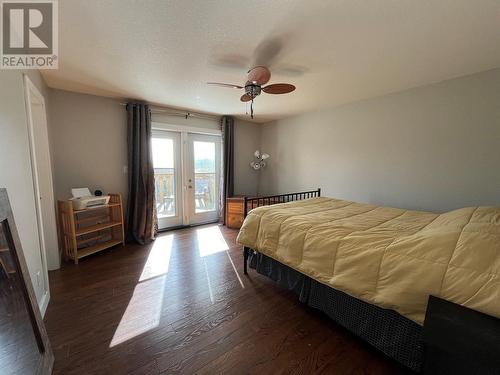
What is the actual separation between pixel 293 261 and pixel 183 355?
3.29 ft

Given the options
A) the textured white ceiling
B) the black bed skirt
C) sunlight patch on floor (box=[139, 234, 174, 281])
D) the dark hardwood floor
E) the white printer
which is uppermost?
the textured white ceiling

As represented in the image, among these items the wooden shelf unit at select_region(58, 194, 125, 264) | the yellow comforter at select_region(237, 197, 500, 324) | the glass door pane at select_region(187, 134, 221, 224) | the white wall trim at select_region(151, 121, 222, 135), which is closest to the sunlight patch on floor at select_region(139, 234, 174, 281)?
the wooden shelf unit at select_region(58, 194, 125, 264)

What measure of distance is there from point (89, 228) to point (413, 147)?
4459 millimetres

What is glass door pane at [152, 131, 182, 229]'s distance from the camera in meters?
3.70

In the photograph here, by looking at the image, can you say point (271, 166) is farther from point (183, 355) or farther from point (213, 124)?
point (183, 355)

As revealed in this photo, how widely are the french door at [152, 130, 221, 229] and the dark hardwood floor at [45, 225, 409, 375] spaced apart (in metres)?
1.58

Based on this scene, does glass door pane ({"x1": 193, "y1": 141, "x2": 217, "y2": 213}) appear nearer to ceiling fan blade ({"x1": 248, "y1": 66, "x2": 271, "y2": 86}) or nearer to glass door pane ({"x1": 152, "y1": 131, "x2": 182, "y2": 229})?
glass door pane ({"x1": 152, "y1": 131, "x2": 182, "y2": 229})

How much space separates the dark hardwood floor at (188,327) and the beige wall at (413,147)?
2.17 m

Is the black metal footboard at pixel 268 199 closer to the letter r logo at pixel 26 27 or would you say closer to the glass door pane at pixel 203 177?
the glass door pane at pixel 203 177

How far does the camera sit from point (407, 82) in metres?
2.53

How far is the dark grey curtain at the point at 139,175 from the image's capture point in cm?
322

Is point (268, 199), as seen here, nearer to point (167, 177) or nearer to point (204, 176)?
point (204, 176)

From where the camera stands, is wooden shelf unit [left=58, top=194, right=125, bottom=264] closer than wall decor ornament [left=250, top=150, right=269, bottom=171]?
Yes

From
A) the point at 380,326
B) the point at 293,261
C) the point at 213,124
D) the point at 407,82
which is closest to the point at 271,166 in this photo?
the point at 213,124
